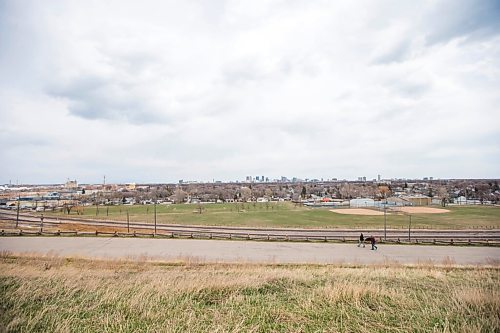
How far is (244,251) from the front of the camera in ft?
104

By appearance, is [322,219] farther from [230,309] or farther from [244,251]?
[230,309]

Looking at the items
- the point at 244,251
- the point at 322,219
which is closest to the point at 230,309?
the point at 244,251

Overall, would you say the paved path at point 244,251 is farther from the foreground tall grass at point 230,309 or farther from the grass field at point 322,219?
the grass field at point 322,219

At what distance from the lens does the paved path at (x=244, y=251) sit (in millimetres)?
27328

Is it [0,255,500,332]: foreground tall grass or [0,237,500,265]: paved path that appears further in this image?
[0,237,500,265]: paved path

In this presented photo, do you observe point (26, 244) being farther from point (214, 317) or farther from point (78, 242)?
point (214, 317)

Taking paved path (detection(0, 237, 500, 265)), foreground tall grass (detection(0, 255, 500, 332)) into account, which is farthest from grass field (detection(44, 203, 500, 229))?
foreground tall grass (detection(0, 255, 500, 332))

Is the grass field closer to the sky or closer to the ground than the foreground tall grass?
closer to the ground

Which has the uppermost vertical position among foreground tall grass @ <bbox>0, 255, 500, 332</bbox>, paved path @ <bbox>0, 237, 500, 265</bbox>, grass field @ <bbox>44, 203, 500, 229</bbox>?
foreground tall grass @ <bbox>0, 255, 500, 332</bbox>

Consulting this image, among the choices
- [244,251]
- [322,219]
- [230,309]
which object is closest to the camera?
[230,309]

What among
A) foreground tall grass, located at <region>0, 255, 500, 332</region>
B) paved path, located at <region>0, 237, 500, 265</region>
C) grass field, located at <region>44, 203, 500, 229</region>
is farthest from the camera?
grass field, located at <region>44, 203, 500, 229</region>

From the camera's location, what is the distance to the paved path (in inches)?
1076

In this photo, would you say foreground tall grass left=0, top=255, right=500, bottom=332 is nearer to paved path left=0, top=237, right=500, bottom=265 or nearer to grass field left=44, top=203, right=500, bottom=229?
paved path left=0, top=237, right=500, bottom=265

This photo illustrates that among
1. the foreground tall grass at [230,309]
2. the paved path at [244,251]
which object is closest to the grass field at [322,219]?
the paved path at [244,251]
